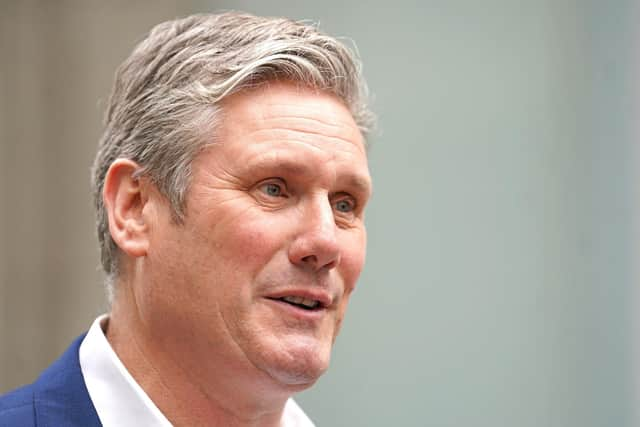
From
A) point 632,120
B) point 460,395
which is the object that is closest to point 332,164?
point 460,395

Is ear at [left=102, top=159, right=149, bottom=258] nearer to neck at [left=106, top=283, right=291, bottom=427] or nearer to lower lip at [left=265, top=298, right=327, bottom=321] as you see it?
neck at [left=106, top=283, right=291, bottom=427]

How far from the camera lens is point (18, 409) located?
109 inches

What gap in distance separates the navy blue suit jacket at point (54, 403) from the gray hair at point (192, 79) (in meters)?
0.41

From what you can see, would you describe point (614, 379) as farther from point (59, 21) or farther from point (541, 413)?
point (59, 21)

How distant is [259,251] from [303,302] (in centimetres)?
20

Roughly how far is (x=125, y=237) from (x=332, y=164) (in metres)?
0.64

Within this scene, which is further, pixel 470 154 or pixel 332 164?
pixel 470 154

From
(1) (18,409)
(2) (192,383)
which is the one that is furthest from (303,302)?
(1) (18,409)

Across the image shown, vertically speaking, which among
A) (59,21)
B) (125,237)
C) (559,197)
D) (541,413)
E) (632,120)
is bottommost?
(541,413)

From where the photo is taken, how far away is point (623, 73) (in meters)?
5.87

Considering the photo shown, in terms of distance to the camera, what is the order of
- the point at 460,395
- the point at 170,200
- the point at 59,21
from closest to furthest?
the point at 170,200 < the point at 460,395 < the point at 59,21

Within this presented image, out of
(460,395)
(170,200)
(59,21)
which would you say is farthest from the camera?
(59,21)

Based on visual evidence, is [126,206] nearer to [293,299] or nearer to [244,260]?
[244,260]

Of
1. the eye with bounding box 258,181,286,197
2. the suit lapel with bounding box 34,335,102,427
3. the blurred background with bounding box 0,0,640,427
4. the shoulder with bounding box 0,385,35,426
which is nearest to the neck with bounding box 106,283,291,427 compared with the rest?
the suit lapel with bounding box 34,335,102,427
